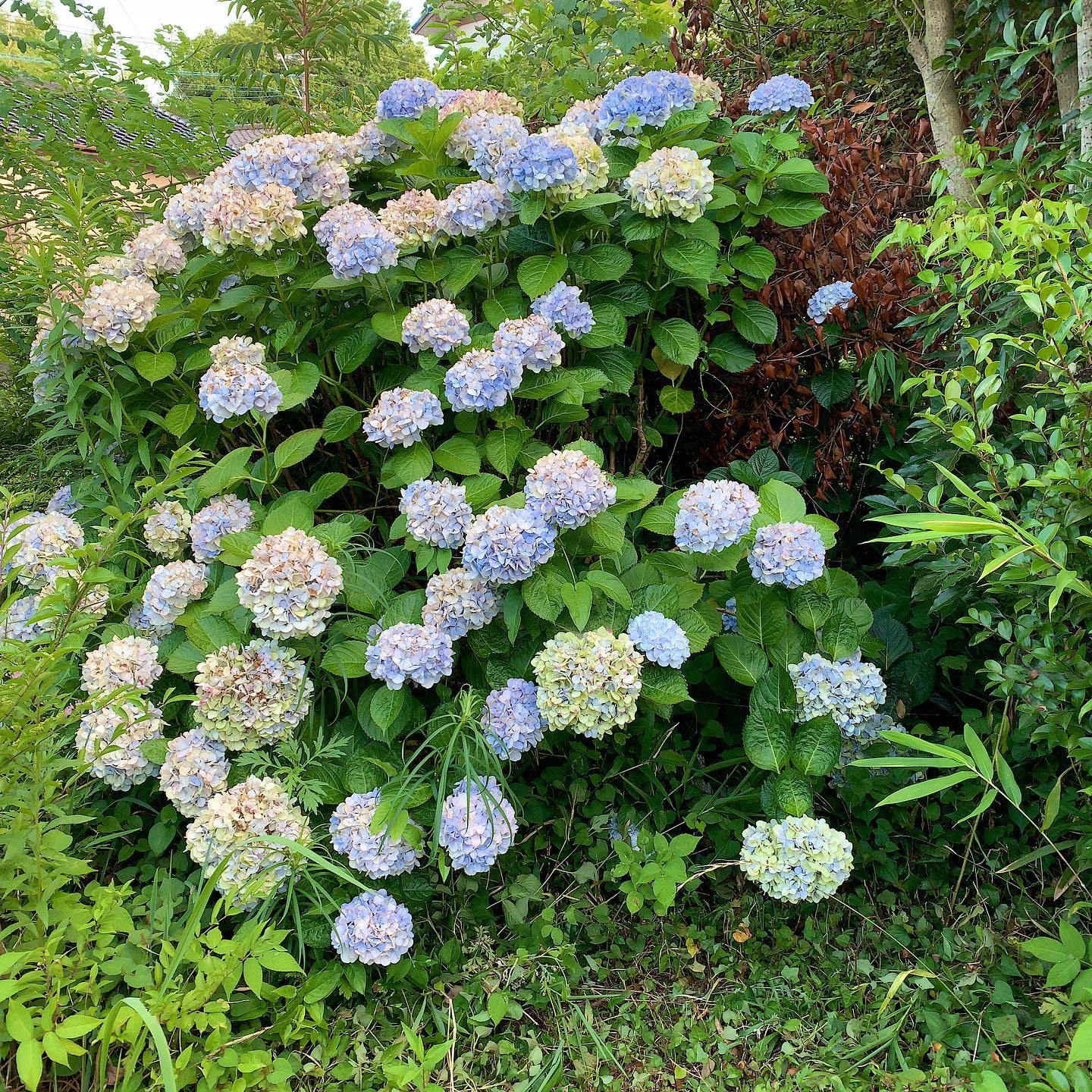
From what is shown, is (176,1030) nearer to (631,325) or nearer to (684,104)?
(631,325)

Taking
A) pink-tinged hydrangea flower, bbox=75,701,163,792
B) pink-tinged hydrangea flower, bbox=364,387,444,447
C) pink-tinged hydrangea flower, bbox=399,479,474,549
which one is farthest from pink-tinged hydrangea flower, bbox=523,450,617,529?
pink-tinged hydrangea flower, bbox=75,701,163,792

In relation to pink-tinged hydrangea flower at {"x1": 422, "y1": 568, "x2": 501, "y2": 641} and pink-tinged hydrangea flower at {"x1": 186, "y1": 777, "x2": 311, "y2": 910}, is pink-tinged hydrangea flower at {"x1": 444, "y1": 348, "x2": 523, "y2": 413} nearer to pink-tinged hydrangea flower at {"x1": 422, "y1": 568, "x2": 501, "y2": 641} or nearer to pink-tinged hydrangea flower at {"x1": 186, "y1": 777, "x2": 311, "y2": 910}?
pink-tinged hydrangea flower at {"x1": 422, "y1": 568, "x2": 501, "y2": 641}

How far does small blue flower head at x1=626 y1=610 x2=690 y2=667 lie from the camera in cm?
176

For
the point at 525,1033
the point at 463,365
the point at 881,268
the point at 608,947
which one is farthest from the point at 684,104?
the point at 525,1033

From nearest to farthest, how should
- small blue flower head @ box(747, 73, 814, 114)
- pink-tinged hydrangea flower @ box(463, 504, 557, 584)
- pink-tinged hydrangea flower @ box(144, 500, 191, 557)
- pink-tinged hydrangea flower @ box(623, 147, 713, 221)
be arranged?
1. pink-tinged hydrangea flower @ box(463, 504, 557, 584)
2. pink-tinged hydrangea flower @ box(623, 147, 713, 221)
3. pink-tinged hydrangea flower @ box(144, 500, 191, 557)
4. small blue flower head @ box(747, 73, 814, 114)

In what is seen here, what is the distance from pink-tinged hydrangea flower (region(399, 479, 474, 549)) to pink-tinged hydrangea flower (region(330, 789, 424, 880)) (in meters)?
0.58

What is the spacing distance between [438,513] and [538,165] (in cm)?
86

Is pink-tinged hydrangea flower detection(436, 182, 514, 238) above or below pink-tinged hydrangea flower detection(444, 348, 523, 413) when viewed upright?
above

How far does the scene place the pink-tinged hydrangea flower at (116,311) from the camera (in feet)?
6.90

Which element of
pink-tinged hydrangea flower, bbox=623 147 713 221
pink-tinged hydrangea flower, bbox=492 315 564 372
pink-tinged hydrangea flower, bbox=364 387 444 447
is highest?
pink-tinged hydrangea flower, bbox=623 147 713 221

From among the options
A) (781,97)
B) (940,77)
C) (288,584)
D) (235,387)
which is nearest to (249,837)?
(288,584)

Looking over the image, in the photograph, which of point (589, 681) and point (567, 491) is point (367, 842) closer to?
point (589, 681)

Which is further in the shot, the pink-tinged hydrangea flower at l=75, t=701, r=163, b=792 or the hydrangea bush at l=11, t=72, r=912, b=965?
the pink-tinged hydrangea flower at l=75, t=701, r=163, b=792

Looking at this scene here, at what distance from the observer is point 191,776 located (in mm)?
1806
